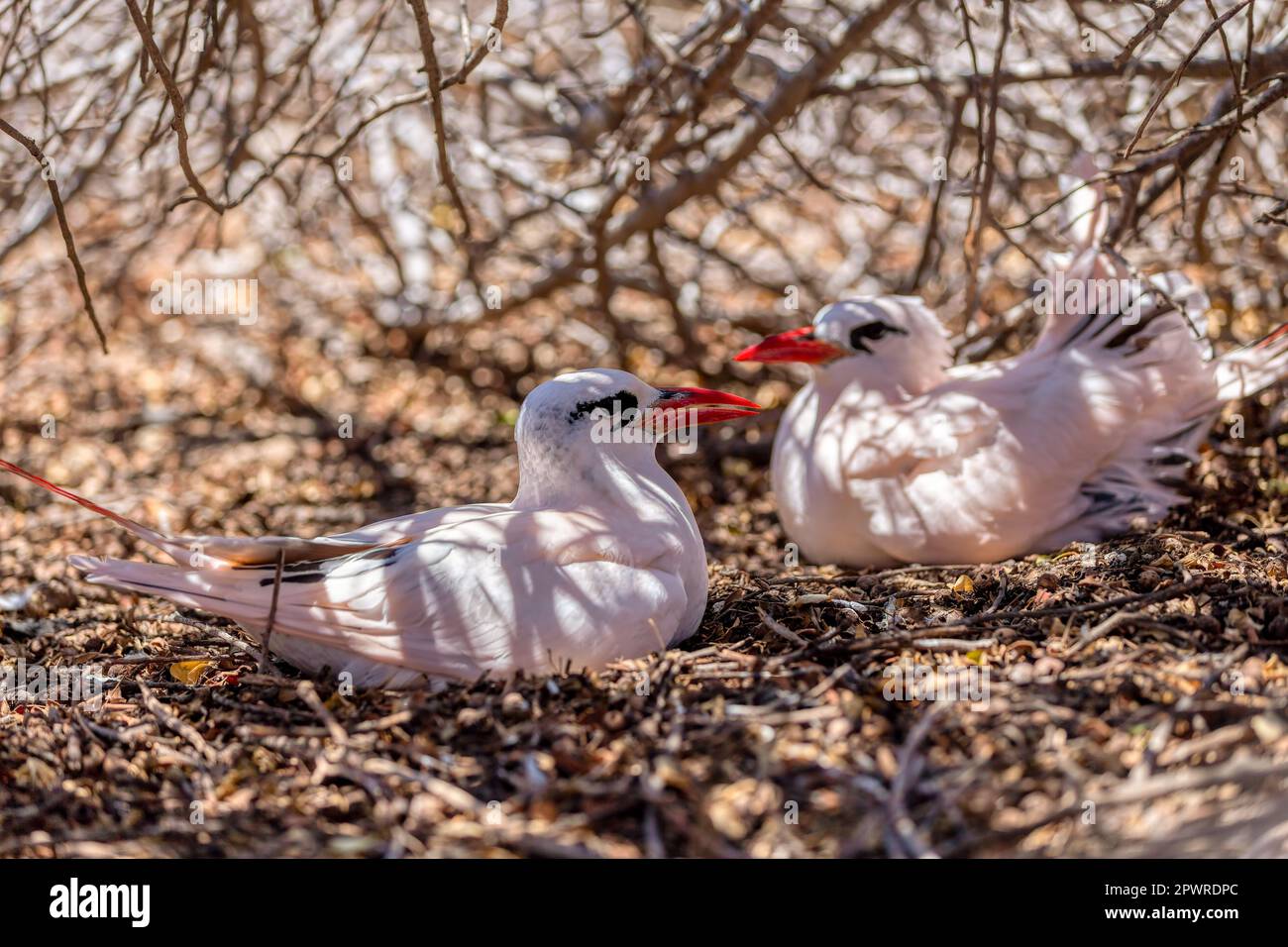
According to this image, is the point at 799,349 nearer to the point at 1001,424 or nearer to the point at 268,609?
the point at 1001,424

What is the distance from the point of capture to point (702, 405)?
4.16 meters

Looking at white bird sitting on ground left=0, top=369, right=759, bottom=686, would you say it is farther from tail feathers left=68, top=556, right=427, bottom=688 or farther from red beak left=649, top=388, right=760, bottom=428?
red beak left=649, top=388, right=760, bottom=428

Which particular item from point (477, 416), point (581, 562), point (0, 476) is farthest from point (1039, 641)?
point (0, 476)

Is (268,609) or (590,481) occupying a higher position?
(590,481)

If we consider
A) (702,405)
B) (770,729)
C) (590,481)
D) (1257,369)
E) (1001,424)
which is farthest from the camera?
(1257,369)

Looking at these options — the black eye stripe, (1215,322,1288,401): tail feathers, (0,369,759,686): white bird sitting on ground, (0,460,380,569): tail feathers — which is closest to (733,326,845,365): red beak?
the black eye stripe

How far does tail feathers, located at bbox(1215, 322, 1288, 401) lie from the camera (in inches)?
199

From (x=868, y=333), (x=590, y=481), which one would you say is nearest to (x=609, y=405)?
(x=590, y=481)

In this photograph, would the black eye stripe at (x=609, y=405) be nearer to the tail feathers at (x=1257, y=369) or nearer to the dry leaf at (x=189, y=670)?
the dry leaf at (x=189, y=670)

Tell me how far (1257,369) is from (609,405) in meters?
2.79

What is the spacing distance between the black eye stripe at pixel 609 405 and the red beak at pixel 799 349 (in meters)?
1.09

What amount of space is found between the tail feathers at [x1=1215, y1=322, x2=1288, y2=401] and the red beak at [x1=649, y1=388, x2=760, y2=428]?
2.19 m
